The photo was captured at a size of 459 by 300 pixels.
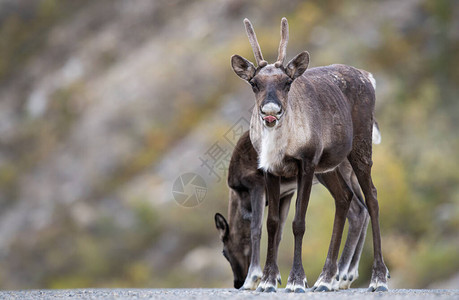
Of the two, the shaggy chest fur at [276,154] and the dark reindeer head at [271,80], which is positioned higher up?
the dark reindeer head at [271,80]

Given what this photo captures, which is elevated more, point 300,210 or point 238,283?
point 300,210

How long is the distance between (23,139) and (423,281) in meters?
27.5

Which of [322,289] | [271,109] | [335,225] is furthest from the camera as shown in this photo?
[335,225]

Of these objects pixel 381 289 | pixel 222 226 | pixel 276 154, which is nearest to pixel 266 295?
pixel 276 154

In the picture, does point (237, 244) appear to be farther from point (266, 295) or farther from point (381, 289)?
point (266, 295)

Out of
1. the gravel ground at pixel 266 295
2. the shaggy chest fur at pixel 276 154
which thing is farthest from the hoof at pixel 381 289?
the shaggy chest fur at pixel 276 154

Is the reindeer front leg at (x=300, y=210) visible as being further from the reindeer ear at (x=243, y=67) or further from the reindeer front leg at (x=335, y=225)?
the reindeer ear at (x=243, y=67)

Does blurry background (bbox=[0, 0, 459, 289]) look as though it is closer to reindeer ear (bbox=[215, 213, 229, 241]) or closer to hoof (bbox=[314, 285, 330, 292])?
reindeer ear (bbox=[215, 213, 229, 241])

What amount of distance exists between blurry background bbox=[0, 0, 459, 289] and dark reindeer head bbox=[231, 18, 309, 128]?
18338 mm

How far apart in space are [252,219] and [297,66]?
3503 millimetres

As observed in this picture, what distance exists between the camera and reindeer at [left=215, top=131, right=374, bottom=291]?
47.8 ft

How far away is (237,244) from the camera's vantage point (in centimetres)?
1612

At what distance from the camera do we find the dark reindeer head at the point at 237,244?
16047mm

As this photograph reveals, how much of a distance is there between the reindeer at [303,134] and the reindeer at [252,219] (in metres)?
1.15
